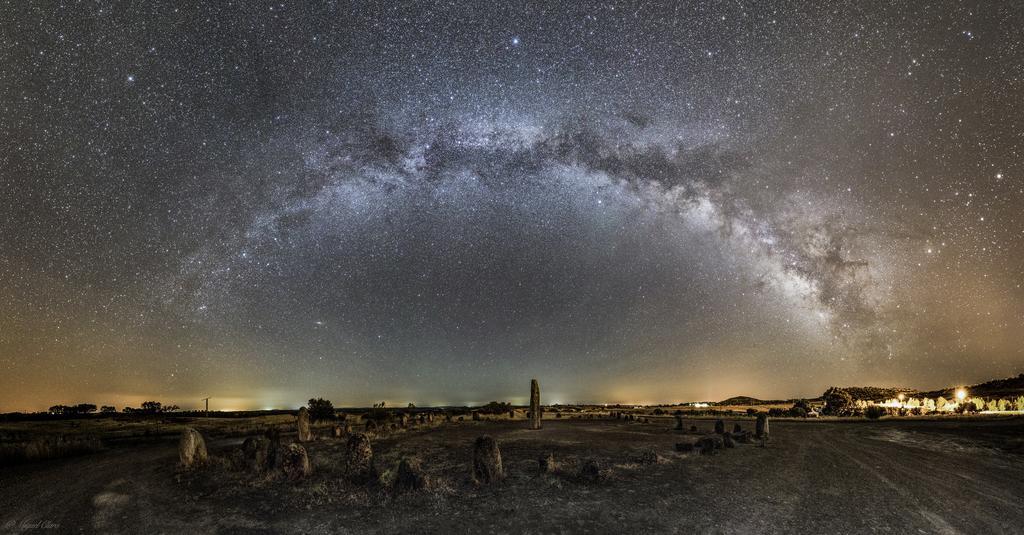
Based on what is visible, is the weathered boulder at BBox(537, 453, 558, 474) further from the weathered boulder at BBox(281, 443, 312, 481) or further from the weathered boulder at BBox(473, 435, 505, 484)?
the weathered boulder at BBox(281, 443, 312, 481)

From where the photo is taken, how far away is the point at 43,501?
49.3 feet

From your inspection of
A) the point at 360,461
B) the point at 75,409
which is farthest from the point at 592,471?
the point at 75,409

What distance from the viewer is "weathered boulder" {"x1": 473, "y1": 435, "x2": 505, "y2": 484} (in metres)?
15.9

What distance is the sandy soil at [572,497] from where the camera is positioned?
11648mm

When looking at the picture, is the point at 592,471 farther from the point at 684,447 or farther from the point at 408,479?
the point at 684,447

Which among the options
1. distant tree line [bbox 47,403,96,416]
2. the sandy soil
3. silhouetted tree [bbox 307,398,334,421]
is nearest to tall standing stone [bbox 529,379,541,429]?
the sandy soil

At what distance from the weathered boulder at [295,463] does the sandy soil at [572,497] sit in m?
0.48

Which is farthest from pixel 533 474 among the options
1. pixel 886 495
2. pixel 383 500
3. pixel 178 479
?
pixel 178 479

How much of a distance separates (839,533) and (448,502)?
10.3 m

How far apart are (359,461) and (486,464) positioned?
488 cm

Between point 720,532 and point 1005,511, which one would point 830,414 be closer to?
point 1005,511

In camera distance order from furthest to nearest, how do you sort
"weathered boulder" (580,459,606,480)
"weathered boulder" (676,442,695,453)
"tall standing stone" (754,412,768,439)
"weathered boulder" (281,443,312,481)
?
"tall standing stone" (754,412,768,439) → "weathered boulder" (676,442,695,453) → "weathered boulder" (281,443,312,481) → "weathered boulder" (580,459,606,480)

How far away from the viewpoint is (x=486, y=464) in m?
16.1

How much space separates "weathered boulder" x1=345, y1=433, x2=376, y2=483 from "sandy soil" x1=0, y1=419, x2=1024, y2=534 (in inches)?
27.4
